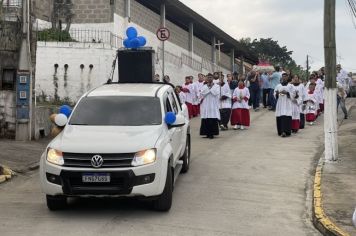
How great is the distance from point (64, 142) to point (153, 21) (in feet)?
74.6

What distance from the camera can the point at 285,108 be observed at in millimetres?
16484

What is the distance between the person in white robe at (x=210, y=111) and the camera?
1636cm

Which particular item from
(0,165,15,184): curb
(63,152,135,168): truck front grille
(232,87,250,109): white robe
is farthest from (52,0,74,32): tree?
(63,152,135,168): truck front grille

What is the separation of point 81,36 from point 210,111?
30.8 feet

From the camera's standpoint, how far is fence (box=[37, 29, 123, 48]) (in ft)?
73.9

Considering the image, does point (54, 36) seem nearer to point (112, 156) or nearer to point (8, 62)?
point (8, 62)

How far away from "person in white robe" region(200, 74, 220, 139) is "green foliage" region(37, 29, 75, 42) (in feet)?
27.5

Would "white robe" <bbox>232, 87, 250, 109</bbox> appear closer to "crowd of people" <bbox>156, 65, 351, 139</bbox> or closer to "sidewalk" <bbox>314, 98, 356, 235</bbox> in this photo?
"crowd of people" <bbox>156, 65, 351, 139</bbox>

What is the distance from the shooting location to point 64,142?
7945 mm

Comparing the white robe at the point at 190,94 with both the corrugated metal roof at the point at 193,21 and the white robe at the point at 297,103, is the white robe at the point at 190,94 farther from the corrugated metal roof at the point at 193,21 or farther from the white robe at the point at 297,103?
the corrugated metal roof at the point at 193,21

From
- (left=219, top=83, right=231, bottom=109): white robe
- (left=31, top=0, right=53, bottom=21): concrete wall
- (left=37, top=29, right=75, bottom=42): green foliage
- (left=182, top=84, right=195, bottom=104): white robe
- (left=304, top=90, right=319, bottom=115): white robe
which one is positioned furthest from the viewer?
(left=31, top=0, right=53, bottom=21): concrete wall

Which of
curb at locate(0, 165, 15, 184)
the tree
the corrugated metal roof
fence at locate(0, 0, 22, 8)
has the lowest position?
curb at locate(0, 165, 15, 184)

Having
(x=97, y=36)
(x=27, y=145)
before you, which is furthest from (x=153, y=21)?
(x=27, y=145)

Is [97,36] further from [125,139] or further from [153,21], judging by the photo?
[125,139]
